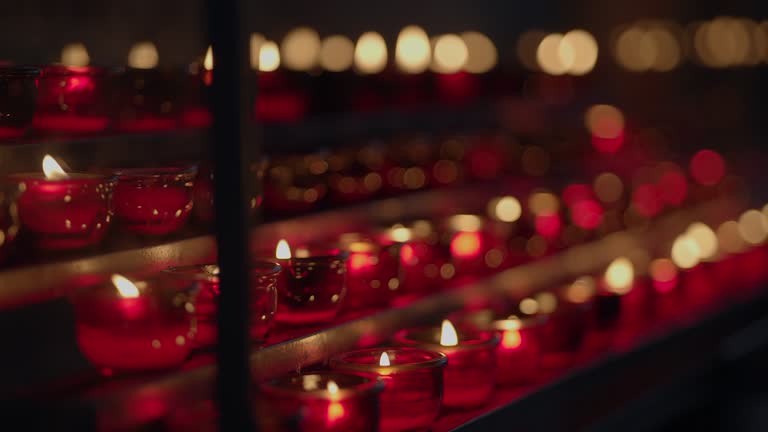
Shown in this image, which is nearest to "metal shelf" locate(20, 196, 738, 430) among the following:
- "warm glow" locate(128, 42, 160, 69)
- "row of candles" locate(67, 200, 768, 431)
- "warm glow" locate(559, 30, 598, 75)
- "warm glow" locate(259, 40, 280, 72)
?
"row of candles" locate(67, 200, 768, 431)

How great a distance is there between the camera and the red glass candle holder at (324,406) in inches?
39.7

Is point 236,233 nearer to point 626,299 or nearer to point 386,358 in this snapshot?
point 386,358

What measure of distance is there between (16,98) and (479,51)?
5.90 ft

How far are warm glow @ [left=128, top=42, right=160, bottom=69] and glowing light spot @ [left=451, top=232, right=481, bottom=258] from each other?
0.54m

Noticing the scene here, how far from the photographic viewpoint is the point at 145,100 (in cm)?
122

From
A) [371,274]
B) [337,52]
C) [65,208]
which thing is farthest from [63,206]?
[337,52]

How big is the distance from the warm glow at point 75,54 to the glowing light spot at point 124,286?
686 mm

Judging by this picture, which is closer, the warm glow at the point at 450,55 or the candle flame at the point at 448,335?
the candle flame at the point at 448,335

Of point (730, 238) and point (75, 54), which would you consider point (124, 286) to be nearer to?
point (75, 54)

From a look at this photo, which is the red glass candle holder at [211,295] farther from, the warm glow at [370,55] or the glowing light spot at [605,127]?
the glowing light spot at [605,127]

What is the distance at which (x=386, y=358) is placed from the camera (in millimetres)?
1188

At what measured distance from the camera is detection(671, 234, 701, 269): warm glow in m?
2.30

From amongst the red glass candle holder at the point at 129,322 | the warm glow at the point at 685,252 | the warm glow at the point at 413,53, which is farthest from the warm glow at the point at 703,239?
the red glass candle holder at the point at 129,322

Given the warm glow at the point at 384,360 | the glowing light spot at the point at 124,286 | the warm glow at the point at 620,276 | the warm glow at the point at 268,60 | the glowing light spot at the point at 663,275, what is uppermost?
the warm glow at the point at 268,60
